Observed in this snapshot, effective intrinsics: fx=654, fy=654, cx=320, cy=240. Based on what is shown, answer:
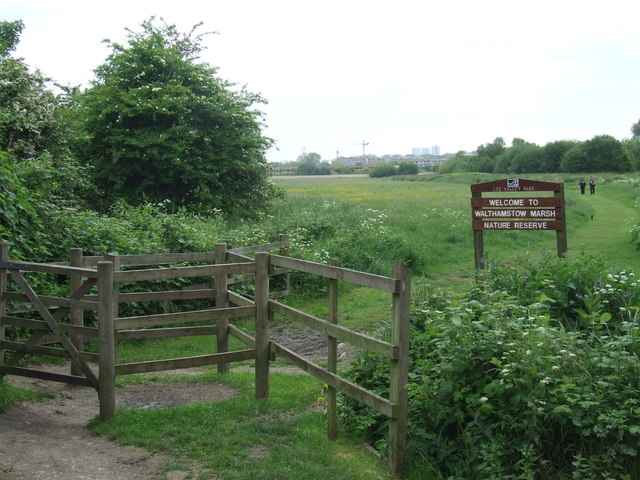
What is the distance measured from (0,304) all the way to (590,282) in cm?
685

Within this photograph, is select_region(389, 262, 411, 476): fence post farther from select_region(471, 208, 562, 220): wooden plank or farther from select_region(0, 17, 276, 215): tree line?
select_region(0, 17, 276, 215): tree line

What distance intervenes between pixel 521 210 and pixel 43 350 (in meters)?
8.78

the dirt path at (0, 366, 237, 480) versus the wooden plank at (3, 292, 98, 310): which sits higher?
the wooden plank at (3, 292, 98, 310)

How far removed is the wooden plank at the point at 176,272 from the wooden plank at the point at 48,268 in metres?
0.30

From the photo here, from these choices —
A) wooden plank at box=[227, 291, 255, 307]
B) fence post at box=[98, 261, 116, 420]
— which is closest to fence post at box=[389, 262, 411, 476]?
wooden plank at box=[227, 291, 255, 307]

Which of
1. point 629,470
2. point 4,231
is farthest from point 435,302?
point 4,231

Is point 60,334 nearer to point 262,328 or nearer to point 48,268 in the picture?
point 48,268

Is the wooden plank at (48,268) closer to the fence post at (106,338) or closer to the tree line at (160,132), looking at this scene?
the fence post at (106,338)

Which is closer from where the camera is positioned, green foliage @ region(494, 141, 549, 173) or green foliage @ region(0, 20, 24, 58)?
green foliage @ region(0, 20, 24, 58)

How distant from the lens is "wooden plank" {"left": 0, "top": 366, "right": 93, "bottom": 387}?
650 cm

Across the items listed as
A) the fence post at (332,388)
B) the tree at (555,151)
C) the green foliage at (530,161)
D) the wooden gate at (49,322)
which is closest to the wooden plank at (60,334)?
the wooden gate at (49,322)

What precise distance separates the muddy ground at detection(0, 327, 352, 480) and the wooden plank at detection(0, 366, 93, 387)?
1.03ft

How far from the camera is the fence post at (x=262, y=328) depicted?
6.80 meters

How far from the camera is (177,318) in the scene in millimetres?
6742
